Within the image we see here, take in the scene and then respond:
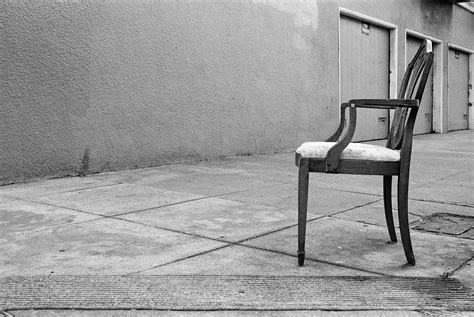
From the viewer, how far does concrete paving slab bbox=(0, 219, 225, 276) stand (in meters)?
2.73

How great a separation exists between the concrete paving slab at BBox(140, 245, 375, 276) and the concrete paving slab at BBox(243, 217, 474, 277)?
0.13 meters

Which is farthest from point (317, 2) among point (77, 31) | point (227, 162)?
point (77, 31)

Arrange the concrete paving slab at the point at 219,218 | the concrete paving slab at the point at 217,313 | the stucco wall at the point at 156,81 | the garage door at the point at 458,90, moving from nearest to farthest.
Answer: the concrete paving slab at the point at 217,313
the concrete paving slab at the point at 219,218
the stucco wall at the point at 156,81
the garage door at the point at 458,90

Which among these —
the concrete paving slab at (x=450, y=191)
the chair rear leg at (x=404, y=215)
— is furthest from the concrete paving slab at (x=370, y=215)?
the chair rear leg at (x=404, y=215)

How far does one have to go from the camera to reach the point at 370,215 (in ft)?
13.4

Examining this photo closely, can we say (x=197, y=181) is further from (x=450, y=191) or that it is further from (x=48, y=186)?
(x=450, y=191)

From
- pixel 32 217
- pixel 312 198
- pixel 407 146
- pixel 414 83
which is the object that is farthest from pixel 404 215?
pixel 32 217

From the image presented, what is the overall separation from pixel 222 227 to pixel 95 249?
2.93ft

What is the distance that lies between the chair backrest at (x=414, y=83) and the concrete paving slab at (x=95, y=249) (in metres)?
1.17

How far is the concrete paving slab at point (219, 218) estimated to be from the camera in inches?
138

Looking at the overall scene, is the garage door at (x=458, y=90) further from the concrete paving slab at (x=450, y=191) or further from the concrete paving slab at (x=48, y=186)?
the concrete paving slab at (x=48, y=186)

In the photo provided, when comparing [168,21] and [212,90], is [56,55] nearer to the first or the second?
[168,21]

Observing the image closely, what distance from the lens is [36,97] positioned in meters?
5.61

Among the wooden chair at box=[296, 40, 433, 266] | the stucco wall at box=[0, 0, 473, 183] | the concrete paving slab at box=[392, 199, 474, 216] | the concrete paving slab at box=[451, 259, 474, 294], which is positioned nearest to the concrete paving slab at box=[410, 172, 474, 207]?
the concrete paving slab at box=[392, 199, 474, 216]
